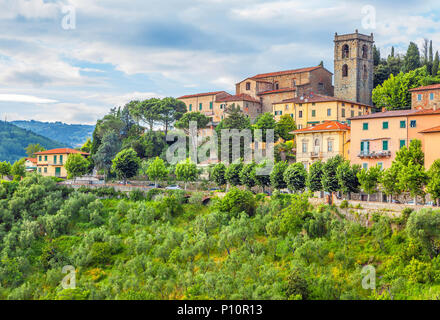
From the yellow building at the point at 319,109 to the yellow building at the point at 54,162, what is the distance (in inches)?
1065

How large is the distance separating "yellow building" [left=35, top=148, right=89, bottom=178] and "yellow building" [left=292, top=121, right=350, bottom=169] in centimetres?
2997

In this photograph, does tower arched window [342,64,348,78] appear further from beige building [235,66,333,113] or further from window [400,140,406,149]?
window [400,140,406,149]

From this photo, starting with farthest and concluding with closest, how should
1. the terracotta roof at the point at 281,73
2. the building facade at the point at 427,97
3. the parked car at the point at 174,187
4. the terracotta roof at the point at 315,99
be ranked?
the terracotta roof at the point at 281,73 < the terracotta roof at the point at 315,99 < the parked car at the point at 174,187 < the building facade at the point at 427,97

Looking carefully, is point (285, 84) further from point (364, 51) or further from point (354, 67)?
point (364, 51)

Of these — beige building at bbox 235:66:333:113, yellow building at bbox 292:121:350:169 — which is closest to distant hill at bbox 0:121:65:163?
beige building at bbox 235:66:333:113

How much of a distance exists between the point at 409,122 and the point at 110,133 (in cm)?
3785

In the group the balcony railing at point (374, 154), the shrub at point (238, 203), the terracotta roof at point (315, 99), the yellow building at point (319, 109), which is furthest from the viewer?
the terracotta roof at point (315, 99)

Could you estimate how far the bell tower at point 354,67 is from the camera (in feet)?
231

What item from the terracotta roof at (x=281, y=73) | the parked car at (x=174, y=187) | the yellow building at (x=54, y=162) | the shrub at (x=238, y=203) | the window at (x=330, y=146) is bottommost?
the shrub at (x=238, y=203)

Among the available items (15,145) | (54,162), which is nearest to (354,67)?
(54,162)

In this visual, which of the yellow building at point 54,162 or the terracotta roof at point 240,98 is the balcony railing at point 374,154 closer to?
the terracotta roof at point 240,98

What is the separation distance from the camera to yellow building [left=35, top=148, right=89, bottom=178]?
67438 mm

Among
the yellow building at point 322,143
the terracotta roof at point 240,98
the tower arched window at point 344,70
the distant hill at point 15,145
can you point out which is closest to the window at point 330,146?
the yellow building at point 322,143

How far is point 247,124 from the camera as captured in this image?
2554 inches
